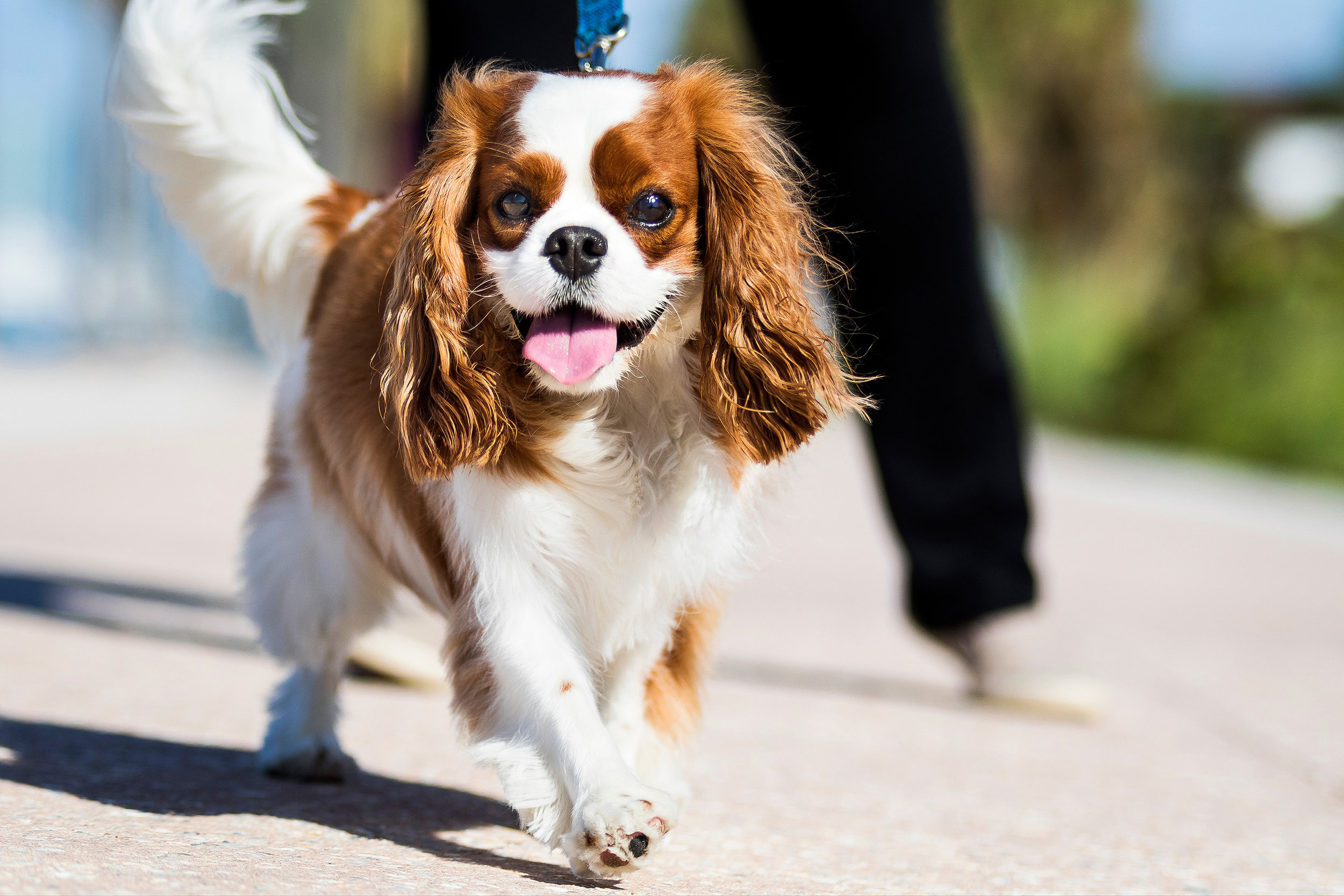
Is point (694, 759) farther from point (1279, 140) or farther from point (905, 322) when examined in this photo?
point (1279, 140)

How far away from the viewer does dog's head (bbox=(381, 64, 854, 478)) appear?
2129mm

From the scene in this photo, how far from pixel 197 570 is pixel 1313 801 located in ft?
12.2

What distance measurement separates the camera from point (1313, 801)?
3.01 meters

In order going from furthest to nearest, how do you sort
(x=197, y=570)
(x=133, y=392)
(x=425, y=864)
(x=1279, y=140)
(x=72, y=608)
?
(x=1279, y=140), (x=133, y=392), (x=197, y=570), (x=72, y=608), (x=425, y=864)

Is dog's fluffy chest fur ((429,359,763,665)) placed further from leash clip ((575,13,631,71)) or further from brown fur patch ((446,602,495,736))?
leash clip ((575,13,631,71))

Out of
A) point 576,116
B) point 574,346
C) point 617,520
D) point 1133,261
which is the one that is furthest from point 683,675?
point 1133,261

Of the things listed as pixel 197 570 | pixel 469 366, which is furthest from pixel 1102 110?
pixel 469 366

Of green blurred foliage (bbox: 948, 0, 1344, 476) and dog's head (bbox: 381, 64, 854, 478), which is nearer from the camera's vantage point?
dog's head (bbox: 381, 64, 854, 478)

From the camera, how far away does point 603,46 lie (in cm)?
268

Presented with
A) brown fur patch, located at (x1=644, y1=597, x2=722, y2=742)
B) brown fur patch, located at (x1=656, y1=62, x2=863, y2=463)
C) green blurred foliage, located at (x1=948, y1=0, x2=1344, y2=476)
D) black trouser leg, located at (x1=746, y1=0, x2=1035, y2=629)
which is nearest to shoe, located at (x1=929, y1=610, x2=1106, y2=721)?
black trouser leg, located at (x1=746, y1=0, x2=1035, y2=629)

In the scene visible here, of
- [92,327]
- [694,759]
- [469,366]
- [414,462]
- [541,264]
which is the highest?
[541,264]

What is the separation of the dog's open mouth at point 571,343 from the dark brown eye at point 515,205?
15 cm

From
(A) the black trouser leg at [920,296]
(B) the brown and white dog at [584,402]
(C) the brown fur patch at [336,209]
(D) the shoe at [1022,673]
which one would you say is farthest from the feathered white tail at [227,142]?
(D) the shoe at [1022,673]

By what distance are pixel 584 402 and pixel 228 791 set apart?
2.94ft
